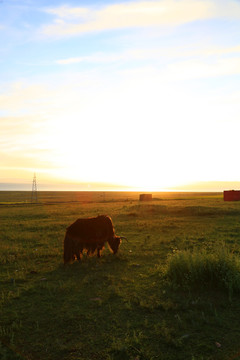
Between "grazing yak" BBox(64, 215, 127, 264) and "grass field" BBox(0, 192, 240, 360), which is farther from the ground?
"grazing yak" BBox(64, 215, 127, 264)

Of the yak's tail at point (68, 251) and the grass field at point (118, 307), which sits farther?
the yak's tail at point (68, 251)

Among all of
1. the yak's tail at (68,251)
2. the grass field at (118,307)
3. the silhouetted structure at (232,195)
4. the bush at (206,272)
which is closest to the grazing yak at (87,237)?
the yak's tail at (68,251)

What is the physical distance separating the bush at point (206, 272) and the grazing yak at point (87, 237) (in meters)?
3.51

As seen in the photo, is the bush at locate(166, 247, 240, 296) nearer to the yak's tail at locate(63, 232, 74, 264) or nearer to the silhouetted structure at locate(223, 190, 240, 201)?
the yak's tail at locate(63, 232, 74, 264)

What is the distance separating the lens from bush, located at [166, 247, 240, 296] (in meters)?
7.86

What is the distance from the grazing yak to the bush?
351cm

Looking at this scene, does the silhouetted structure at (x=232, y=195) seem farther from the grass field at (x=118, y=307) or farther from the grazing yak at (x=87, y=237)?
the grazing yak at (x=87, y=237)

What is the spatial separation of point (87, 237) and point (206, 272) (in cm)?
478

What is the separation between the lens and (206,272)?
8352 mm

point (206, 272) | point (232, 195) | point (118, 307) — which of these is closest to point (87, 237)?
point (118, 307)

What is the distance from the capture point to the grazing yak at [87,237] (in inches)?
426

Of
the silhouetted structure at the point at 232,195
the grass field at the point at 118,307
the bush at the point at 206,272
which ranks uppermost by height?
the silhouetted structure at the point at 232,195

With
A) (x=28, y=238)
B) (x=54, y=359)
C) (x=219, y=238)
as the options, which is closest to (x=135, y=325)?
(x=54, y=359)

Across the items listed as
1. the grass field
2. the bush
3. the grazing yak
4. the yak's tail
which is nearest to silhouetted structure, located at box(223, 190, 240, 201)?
the grass field
